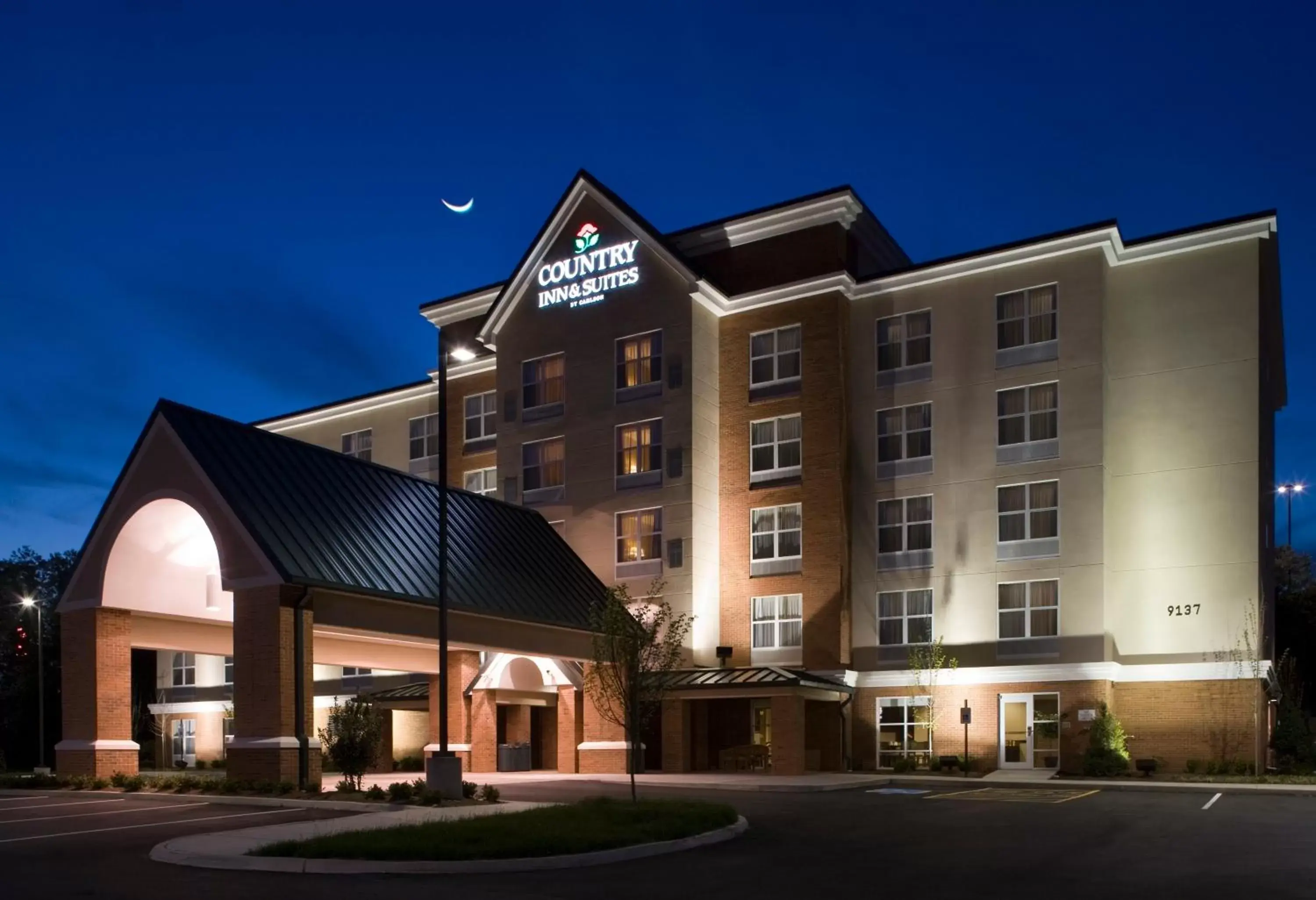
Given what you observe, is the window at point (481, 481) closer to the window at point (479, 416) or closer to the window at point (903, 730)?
the window at point (479, 416)

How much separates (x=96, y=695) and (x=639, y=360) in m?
22.7

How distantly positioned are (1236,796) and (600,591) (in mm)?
19824

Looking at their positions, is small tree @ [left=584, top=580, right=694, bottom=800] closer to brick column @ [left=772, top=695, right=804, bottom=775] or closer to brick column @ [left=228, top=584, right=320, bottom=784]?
brick column @ [left=228, top=584, right=320, bottom=784]

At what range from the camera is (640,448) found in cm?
4525

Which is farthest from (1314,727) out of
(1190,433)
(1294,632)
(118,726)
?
(118,726)

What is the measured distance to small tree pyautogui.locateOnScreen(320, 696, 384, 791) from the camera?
26312mm

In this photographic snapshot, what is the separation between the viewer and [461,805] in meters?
23.8

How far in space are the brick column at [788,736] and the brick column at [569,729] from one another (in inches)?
252

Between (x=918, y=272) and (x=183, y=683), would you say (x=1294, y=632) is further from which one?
(x=183, y=683)

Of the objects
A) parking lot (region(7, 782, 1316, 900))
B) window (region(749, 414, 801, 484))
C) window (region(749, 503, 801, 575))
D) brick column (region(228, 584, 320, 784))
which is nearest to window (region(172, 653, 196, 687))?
window (region(749, 503, 801, 575))

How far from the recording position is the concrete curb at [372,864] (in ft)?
51.1

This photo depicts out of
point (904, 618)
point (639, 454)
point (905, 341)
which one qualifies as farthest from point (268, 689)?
point (905, 341)

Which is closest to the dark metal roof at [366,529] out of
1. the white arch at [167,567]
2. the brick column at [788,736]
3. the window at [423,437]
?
the white arch at [167,567]

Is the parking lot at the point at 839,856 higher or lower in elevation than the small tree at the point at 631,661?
lower
